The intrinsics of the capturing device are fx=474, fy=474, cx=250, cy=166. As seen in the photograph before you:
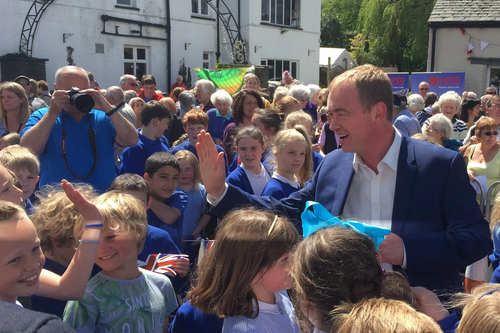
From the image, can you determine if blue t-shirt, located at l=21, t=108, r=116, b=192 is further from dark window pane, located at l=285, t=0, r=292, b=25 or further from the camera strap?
dark window pane, located at l=285, t=0, r=292, b=25

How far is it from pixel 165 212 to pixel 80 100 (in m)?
1.06

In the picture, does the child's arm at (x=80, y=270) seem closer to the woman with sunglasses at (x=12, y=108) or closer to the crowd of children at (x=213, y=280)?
the crowd of children at (x=213, y=280)

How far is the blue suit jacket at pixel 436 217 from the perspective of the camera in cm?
201

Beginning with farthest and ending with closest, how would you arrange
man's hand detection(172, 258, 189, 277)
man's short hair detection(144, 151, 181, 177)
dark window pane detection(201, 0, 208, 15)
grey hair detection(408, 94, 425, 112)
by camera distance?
dark window pane detection(201, 0, 208, 15) < grey hair detection(408, 94, 425, 112) < man's short hair detection(144, 151, 181, 177) < man's hand detection(172, 258, 189, 277)

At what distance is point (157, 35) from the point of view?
17.7 meters

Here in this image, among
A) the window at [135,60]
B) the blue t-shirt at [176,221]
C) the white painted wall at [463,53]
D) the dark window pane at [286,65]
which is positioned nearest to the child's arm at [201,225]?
the blue t-shirt at [176,221]

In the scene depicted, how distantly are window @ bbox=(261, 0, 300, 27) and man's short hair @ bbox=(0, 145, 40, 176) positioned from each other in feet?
62.4

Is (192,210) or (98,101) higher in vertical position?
(98,101)

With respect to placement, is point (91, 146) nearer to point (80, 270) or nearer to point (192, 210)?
point (192, 210)

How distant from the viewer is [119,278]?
2.30 metres

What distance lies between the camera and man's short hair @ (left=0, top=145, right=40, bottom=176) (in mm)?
3219

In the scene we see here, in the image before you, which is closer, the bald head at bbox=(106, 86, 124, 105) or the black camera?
the black camera

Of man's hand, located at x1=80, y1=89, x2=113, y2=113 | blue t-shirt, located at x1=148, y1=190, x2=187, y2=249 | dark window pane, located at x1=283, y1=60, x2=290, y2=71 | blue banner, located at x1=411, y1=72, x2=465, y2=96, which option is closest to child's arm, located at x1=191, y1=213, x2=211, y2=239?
blue t-shirt, located at x1=148, y1=190, x2=187, y2=249

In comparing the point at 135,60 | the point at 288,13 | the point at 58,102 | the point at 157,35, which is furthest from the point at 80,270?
the point at 288,13
